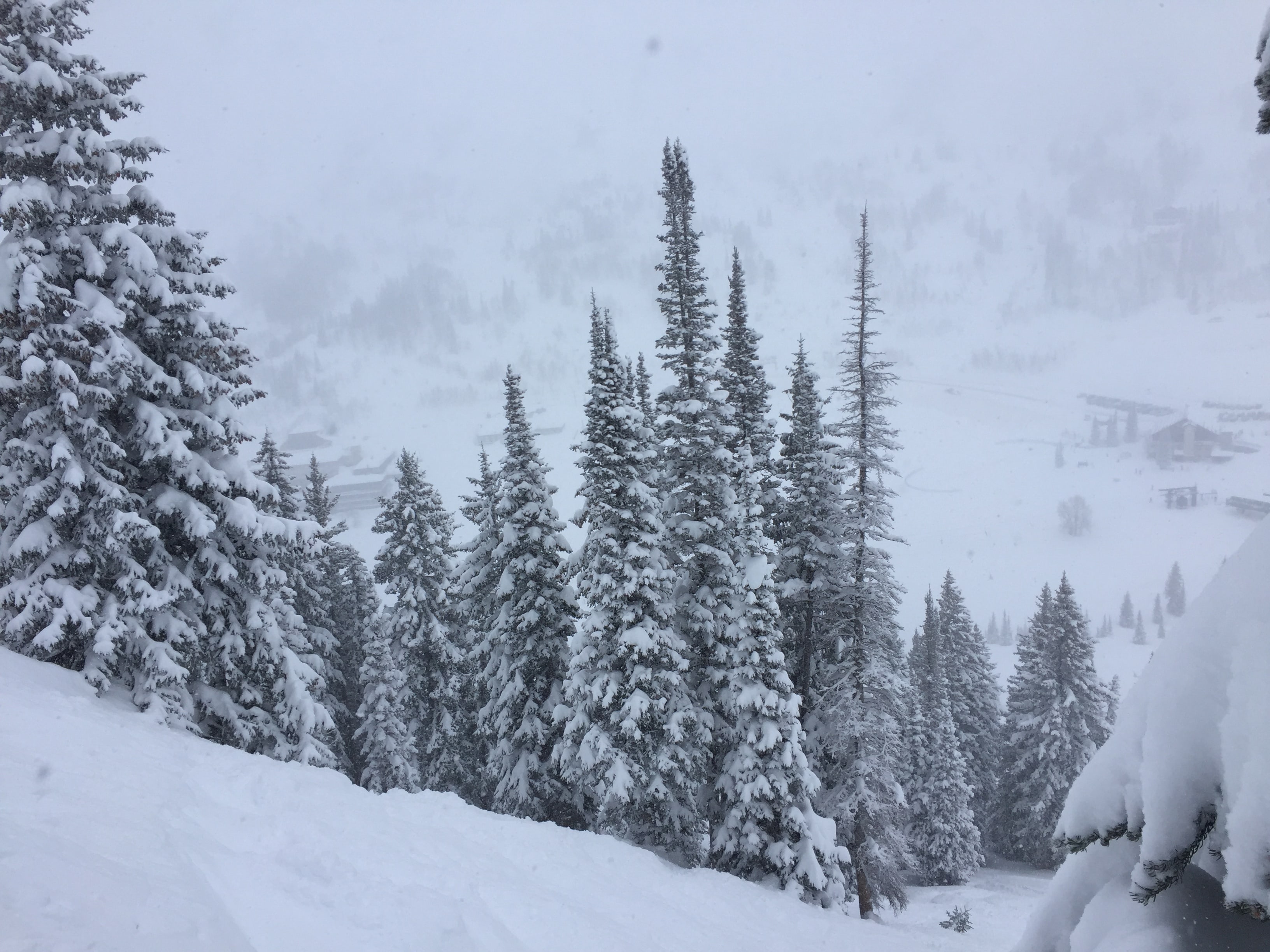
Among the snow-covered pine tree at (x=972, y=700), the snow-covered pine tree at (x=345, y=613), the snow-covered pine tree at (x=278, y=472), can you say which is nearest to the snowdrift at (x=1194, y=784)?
the snow-covered pine tree at (x=278, y=472)

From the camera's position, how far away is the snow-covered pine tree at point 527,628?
20125 millimetres

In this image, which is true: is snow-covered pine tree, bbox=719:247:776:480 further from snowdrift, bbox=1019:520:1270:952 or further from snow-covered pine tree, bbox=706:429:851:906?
snowdrift, bbox=1019:520:1270:952

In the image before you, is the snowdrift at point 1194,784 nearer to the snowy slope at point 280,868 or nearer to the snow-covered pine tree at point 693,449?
the snowy slope at point 280,868

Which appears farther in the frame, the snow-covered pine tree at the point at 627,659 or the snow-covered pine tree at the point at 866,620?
the snow-covered pine tree at the point at 866,620

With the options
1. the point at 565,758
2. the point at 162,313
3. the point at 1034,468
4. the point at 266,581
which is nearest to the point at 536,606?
the point at 565,758

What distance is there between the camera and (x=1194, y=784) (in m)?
2.02

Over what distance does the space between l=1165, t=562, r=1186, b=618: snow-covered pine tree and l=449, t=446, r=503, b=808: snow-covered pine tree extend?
12355 cm

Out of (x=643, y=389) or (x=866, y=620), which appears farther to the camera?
(x=643, y=389)

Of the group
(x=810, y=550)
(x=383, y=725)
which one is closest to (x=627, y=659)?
(x=810, y=550)

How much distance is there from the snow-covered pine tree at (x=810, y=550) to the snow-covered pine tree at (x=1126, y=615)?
370 feet

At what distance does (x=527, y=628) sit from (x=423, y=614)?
7.73m

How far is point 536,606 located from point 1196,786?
18.9 meters

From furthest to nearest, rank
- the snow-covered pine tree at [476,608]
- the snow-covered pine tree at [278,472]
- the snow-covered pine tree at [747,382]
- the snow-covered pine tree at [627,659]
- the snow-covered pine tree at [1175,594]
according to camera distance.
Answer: the snow-covered pine tree at [1175,594]
the snow-covered pine tree at [278,472]
the snow-covered pine tree at [476,608]
the snow-covered pine tree at [747,382]
the snow-covered pine tree at [627,659]

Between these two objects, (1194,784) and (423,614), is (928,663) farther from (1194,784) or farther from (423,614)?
(1194,784)
